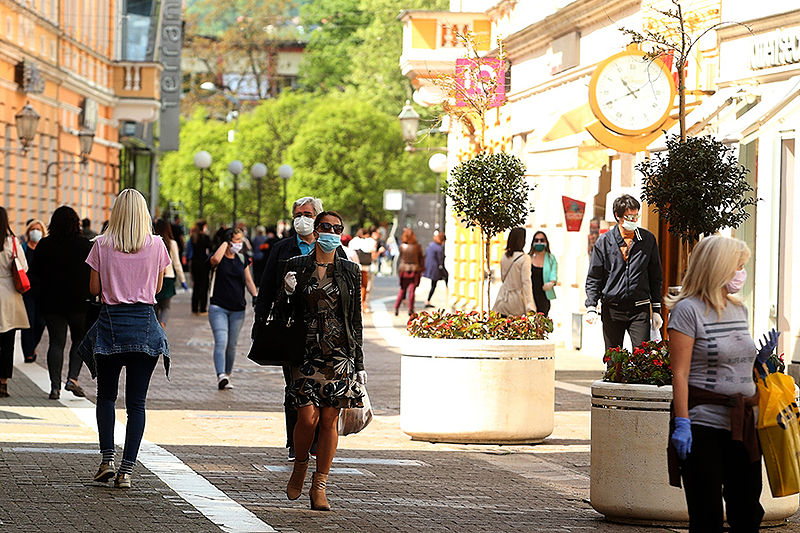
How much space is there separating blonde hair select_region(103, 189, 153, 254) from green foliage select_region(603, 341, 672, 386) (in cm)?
298

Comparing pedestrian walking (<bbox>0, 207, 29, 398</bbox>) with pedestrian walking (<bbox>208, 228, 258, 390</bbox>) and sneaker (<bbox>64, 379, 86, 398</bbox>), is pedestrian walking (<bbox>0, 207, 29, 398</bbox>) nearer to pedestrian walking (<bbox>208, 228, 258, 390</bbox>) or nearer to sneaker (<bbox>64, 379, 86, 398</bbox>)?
sneaker (<bbox>64, 379, 86, 398</bbox>)

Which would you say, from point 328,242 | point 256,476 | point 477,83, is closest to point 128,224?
point 328,242

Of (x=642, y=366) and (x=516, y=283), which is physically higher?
(x=516, y=283)

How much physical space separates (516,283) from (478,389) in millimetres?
5296

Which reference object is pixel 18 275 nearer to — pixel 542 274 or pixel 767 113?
pixel 767 113

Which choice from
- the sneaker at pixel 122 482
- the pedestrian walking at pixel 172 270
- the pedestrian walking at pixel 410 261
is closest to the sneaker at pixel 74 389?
the pedestrian walking at pixel 172 270

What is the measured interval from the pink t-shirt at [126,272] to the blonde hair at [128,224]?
0.04 m

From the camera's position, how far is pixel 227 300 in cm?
1633

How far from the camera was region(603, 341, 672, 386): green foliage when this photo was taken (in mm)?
8398

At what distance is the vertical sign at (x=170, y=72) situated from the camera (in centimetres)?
5044

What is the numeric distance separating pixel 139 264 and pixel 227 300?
6905 millimetres

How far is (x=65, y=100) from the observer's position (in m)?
38.7

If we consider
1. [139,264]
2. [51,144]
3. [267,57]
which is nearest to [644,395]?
[139,264]

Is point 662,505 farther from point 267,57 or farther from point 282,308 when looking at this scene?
point 267,57
